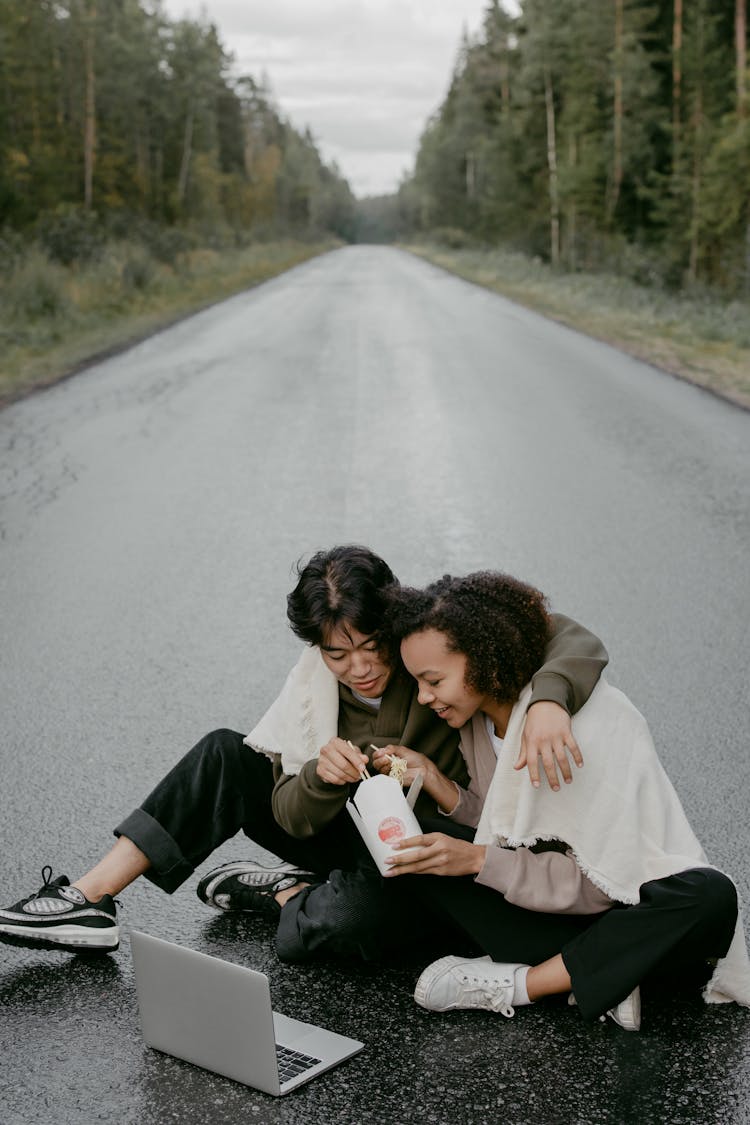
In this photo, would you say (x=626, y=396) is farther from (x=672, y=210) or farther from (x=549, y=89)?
(x=549, y=89)

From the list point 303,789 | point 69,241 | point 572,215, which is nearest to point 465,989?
point 303,789

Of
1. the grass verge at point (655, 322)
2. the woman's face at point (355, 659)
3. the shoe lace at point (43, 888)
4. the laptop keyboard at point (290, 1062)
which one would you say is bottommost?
the laptop keyboard at point (290, 1062)

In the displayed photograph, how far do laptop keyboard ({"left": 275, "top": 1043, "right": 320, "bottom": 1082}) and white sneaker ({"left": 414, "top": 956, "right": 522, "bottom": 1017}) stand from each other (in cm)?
36

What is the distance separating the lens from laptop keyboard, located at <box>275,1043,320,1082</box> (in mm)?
2790

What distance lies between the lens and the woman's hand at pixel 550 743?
297cm

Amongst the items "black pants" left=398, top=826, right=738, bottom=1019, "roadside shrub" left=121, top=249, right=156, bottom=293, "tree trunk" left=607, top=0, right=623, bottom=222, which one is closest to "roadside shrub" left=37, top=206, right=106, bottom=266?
"roadside shrub" left=121, top=249, right=156, bottom=293

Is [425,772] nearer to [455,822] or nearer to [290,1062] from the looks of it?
[455,822]

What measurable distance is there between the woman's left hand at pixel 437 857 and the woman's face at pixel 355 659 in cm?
45

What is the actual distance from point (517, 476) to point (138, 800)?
6.12 meters

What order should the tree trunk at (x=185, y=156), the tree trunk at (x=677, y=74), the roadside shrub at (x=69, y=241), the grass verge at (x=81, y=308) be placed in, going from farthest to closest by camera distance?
the tree trunk at (x=185, y=156)
the tree trunk at (x=677, y=74)
the roadside shrub at (x=69, y=241)
the grass verge at (x=81, y=308)

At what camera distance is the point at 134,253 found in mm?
30203

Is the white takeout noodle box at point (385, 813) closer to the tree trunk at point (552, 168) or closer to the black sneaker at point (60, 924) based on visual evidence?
the black sneaker at point (60, 924)

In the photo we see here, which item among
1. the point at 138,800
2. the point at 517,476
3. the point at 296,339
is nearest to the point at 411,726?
the point at 138,800

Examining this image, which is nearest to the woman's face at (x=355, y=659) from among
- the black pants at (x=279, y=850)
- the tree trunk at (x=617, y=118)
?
the black pants at (x=279, y=850)
